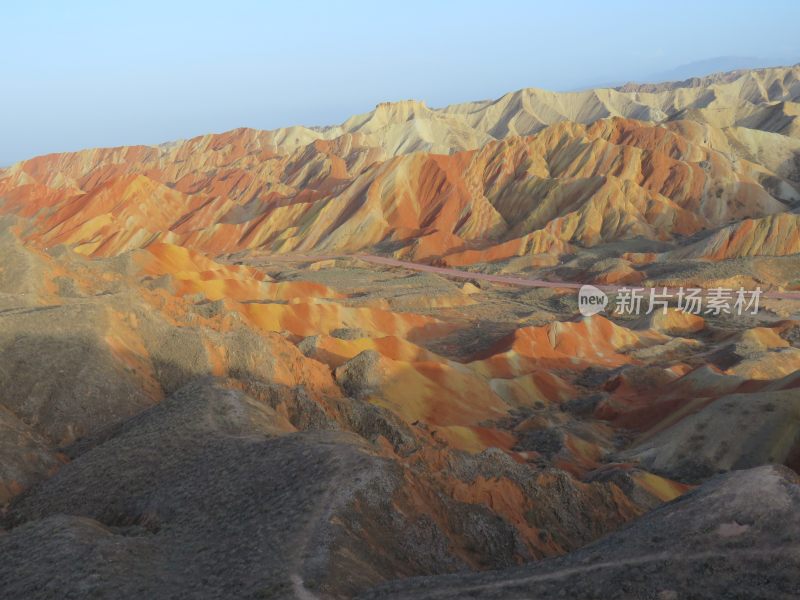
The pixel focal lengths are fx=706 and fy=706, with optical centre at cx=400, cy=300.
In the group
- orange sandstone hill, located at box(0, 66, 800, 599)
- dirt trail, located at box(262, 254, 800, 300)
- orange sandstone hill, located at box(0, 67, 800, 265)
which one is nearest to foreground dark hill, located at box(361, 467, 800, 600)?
orange sandstone hill, located at box(0, 66, 800, 599)

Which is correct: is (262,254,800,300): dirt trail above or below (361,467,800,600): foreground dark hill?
below

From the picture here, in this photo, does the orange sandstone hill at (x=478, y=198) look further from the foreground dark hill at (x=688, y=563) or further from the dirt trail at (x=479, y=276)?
the foreground dark hill at (x=688, y=563)

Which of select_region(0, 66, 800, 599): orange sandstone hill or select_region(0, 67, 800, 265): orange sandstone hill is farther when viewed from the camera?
select_region(0, 67, 800, 265): orange sandstone hill

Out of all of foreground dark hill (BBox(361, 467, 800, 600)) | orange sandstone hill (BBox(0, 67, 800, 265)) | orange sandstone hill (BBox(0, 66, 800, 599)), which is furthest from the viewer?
orange sandstone hill (BBox(0, 67, 800, 265))

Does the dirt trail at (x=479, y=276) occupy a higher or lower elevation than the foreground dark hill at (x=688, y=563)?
lower

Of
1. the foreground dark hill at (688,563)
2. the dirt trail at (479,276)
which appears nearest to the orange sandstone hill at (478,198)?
the dirt trail at (479,276)

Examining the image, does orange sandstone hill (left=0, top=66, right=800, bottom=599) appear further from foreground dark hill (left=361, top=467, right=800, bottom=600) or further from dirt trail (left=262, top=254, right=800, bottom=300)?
dirt trail (left=262, top=254, right=800, bottom=300)

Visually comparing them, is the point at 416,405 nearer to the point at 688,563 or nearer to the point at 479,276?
the point at 688,563

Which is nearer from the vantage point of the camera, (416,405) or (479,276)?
(416,405)

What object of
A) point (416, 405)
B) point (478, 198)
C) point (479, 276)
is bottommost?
point (479, 276)

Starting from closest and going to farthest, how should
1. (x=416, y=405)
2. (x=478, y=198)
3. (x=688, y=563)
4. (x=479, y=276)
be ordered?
(x=688, y=563) → (x=416, y=405) → (x=479, y=276) → (x=478, y=198)

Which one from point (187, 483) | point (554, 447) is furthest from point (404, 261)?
point (187, 483)

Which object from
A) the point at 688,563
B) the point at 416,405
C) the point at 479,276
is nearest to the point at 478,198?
the point at 479,276
